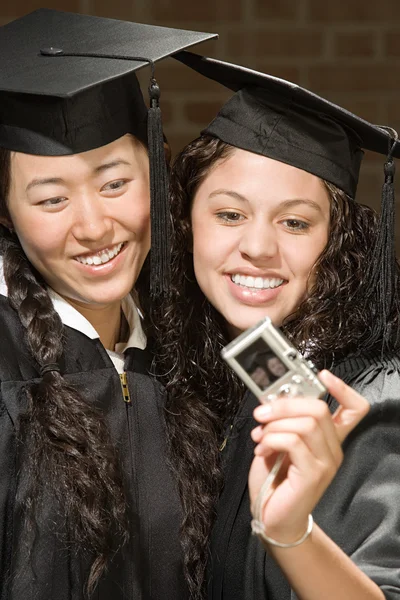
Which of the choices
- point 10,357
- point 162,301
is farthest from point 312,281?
point 10,357

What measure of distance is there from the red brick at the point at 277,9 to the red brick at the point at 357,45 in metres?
0.15

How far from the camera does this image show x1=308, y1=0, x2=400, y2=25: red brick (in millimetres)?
2877

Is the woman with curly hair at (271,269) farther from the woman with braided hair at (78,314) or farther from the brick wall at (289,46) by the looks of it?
the brick wall at (289,46)

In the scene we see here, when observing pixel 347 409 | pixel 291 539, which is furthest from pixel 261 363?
pixel 291 539

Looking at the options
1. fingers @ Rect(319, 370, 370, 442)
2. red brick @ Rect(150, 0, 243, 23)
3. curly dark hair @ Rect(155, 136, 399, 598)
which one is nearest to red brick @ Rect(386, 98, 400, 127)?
red brick @ Rect(150, 0, 243, 23)

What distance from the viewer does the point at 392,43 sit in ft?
9.53

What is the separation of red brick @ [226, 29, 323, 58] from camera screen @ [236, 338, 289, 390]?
182 centimetres

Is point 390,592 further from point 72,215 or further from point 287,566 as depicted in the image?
point 72,215

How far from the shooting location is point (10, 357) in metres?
1.65

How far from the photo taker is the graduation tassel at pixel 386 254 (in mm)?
1692

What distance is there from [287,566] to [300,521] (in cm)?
10

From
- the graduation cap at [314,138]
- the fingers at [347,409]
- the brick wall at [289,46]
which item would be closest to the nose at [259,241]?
the graduation cap at [314,138]

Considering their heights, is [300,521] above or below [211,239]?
below

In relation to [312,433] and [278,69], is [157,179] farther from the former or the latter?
[278,69]
